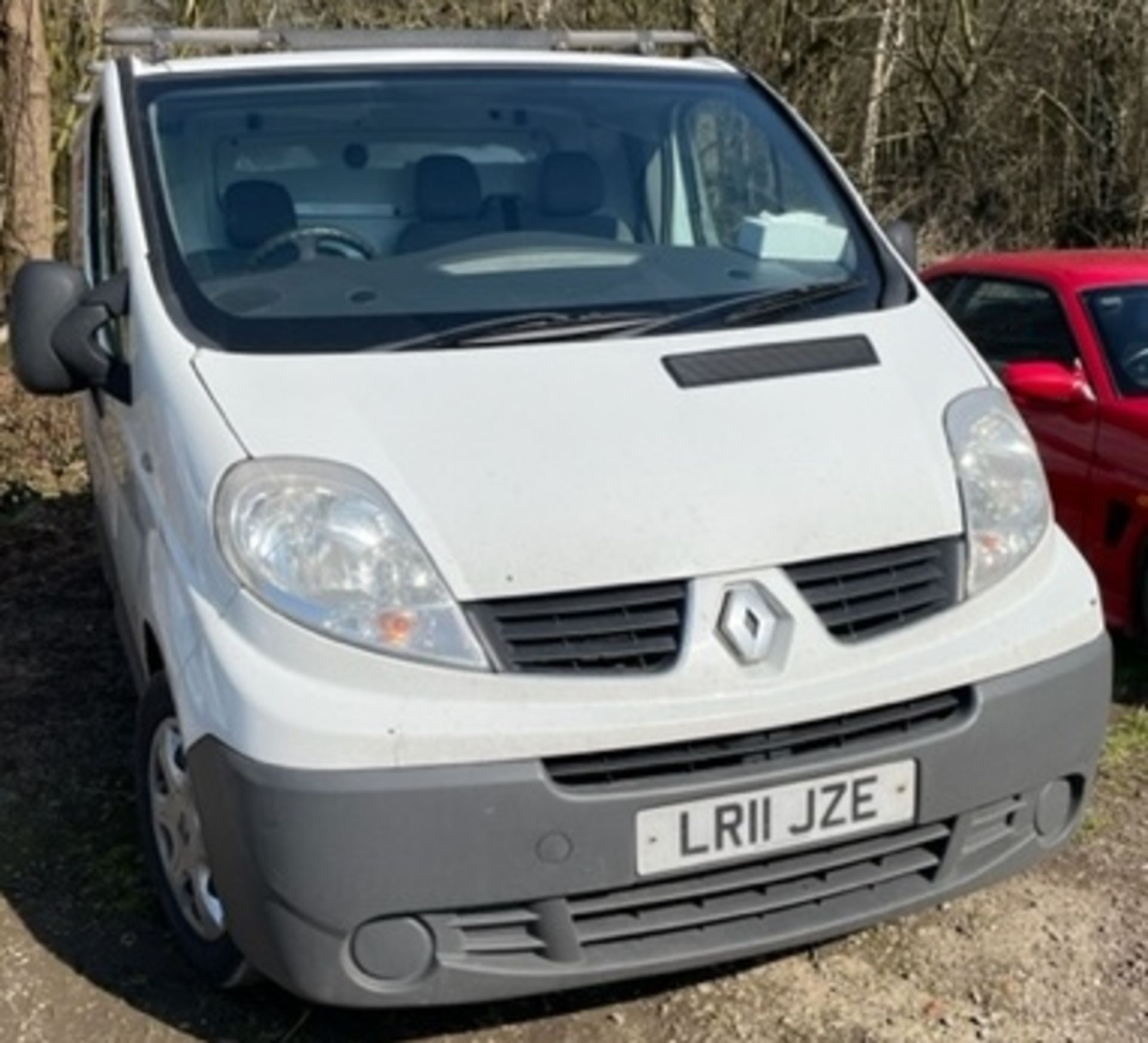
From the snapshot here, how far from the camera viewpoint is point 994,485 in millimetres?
3297

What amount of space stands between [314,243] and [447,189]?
0.40 metres

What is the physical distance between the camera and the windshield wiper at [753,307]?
351cm

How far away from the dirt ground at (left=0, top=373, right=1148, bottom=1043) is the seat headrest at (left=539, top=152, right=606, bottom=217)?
1.89 meters

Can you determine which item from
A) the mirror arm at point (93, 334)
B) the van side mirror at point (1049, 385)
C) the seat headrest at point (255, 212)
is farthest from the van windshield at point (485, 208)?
the van side mirror at point (1049, 385)

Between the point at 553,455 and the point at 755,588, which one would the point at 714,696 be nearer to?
the point at 755,588

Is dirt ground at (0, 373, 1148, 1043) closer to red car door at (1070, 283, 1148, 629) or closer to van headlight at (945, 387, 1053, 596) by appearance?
red car door at (1070, 283, 1148, 629)

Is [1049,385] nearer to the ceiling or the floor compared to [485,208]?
nearer to the floor

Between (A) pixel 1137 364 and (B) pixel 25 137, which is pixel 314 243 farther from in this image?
(B) pixel 25 137

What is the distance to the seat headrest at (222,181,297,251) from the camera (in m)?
3.75

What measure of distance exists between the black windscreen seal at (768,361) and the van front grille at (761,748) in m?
0.73

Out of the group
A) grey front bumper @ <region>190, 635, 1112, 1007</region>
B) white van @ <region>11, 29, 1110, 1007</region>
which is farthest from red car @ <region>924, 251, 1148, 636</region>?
→ grey front bumper @ <region>190, 635, 1112, 1007</region>

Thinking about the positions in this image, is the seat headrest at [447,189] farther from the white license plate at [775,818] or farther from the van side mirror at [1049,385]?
the van side mirror at [1049,385]

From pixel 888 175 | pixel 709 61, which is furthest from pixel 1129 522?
pixel 888 175

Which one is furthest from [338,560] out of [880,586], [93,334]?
[93,334]
